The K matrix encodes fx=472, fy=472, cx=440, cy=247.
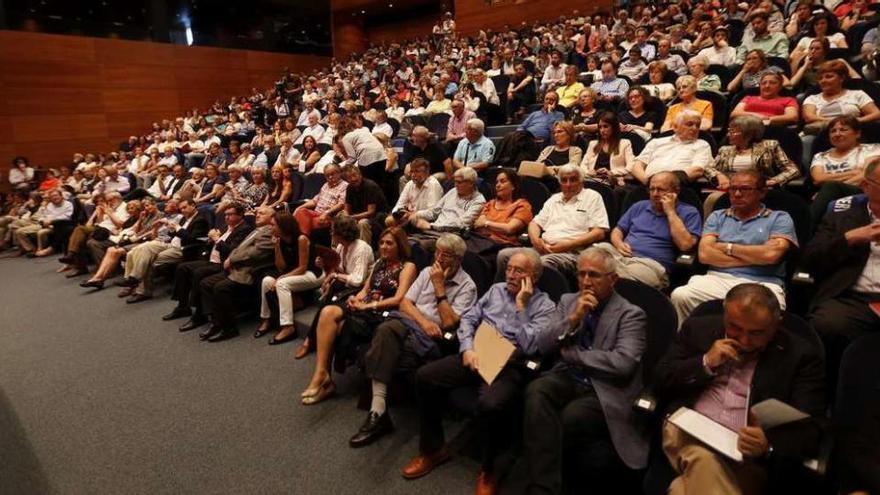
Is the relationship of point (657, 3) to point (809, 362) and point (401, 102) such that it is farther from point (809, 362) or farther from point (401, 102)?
→ point (809, 362)

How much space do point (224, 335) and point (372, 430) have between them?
1.80 m

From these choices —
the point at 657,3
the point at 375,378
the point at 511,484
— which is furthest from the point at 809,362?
the point at 657,3

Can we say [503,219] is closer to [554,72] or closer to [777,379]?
[777,379]

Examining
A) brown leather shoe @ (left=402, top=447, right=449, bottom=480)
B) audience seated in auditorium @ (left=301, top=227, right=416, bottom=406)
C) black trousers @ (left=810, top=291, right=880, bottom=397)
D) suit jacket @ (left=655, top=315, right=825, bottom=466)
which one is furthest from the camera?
audience seated in auditorium @ (left=301, top=227, right=416, bottom=406)

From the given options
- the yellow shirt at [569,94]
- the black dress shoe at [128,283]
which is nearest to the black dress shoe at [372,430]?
the black dress shoe at [128,283]

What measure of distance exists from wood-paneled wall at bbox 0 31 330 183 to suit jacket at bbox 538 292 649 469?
1158 centimetres

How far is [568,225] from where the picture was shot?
8.96 feet

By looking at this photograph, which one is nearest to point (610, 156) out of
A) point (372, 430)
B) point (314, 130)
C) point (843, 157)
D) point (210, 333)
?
point (843, 157)

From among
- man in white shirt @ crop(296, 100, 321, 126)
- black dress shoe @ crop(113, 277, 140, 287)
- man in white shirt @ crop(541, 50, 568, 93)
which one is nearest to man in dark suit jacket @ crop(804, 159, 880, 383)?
man in white shirt @ crop(541, 50, 568, 93)

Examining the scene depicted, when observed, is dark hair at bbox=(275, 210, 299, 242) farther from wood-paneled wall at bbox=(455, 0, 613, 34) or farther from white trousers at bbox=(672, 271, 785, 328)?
wood-paneled wall at bbox=(455, 0, 613, 34)

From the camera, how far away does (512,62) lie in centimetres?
710

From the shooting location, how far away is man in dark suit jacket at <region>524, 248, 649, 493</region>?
5.11ft

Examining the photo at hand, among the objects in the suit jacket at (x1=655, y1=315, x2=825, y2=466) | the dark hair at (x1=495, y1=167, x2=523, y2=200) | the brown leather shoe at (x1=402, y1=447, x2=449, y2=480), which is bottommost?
the brown leather shoe at (x1=402, y1=447, x2=449, y2=480)

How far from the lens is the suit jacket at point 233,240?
12.4 ft
